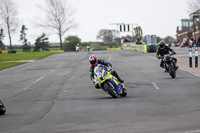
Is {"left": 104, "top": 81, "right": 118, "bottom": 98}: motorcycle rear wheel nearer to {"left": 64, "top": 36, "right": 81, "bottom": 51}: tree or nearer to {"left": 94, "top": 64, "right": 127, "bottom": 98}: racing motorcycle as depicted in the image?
{"left": 94, "top": 64, "right": 127, "bottom": 98}: racing motorcycle

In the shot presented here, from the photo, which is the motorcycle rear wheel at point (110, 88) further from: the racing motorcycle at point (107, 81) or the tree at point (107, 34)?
the tree at point (107, 34)

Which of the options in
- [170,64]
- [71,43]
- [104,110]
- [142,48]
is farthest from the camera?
[71,43]

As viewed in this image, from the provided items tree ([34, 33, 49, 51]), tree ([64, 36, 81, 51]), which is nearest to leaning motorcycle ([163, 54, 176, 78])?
tree ([64, 36, 81, 51])

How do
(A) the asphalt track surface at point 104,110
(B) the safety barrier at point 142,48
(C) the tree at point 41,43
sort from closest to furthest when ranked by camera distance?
(A) the asphalt track surface at point 104,110, (B) the safety barrier at point 142,48, (C) the tree at point 41,43

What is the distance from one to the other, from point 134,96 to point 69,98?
2.08 m

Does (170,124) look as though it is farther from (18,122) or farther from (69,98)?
(69,98)

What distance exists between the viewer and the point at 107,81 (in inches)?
473

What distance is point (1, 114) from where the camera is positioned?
992 cm

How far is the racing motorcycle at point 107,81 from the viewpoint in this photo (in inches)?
473

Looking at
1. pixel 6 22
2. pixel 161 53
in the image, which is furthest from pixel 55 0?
pixel 161 53

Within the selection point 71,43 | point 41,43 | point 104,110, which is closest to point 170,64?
point 104,110

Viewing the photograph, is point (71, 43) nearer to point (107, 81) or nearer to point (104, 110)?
point (107, 81)

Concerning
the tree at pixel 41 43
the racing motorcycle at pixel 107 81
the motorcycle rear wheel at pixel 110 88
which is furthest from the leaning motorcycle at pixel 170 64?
the tree at pixel 41 43

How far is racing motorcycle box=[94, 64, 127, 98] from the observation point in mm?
12008
